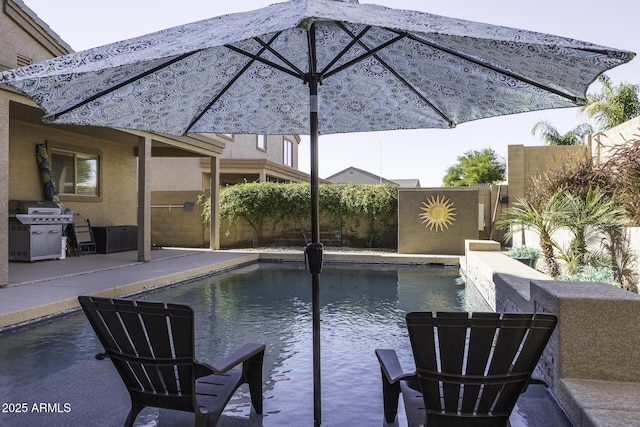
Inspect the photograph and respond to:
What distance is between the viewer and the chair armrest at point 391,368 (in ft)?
8.87

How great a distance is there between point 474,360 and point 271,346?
2.98 metres

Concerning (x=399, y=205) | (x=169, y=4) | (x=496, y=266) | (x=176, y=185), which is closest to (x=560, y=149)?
(x=399, y=205)

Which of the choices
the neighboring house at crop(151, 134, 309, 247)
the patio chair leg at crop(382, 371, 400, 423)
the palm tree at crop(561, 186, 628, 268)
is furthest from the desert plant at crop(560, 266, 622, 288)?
the neighboring house at crop(151, 134, 309, 247)

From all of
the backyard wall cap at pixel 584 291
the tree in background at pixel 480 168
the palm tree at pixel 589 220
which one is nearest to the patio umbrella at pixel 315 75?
the backyard wall cap at pixel 584 291

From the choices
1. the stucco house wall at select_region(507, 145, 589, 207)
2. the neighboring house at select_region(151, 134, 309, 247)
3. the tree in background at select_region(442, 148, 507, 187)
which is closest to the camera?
the stucco house wall at select_region(507, 145, 589, 207)

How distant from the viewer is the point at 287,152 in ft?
92.1

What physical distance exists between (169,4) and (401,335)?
684 centimetres

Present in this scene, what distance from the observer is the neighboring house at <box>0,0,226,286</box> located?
959 centimetres

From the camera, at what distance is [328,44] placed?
3.39m

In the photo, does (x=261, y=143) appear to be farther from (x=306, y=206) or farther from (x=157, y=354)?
(x=157, y=354)

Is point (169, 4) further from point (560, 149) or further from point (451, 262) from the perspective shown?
A: point (560, 149)

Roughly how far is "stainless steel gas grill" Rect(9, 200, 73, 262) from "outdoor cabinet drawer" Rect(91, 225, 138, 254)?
70.2 inches

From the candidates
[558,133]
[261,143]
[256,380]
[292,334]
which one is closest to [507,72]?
[256,380]

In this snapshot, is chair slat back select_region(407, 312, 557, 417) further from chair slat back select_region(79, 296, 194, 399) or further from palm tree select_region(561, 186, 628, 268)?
palm tree select_region(561, 186, 628, 268)
